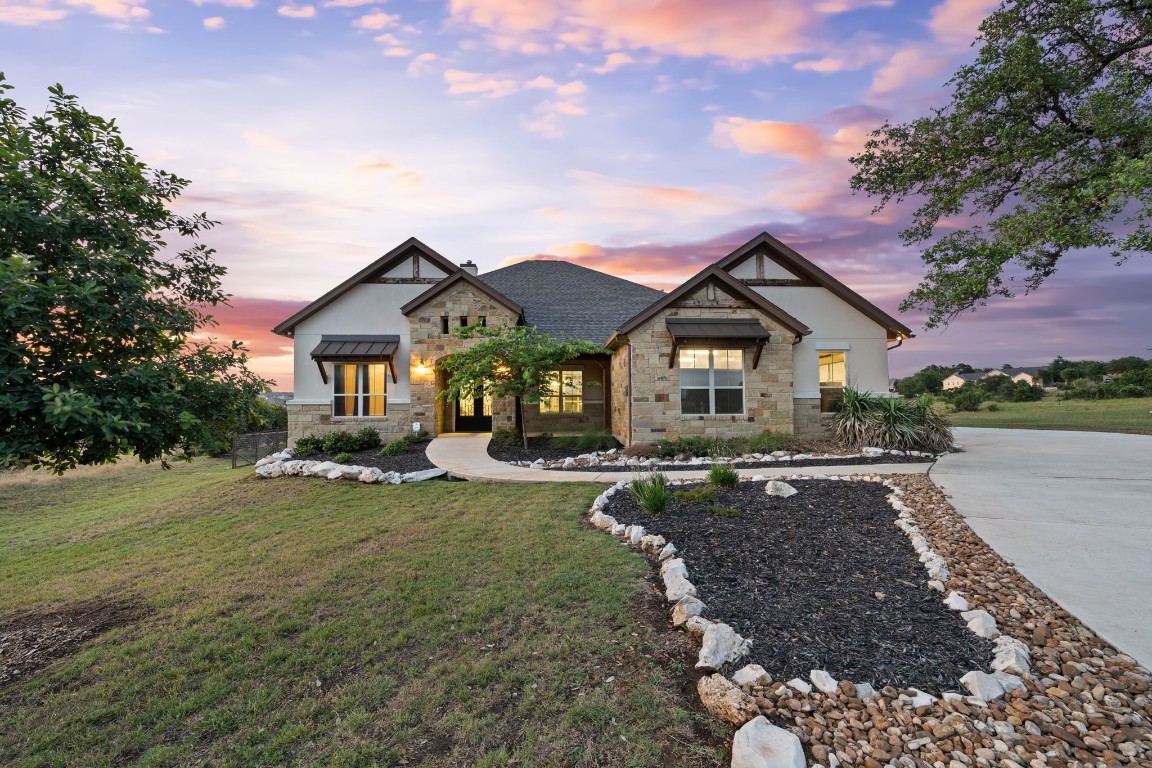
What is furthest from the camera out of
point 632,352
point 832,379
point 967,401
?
point 967,401

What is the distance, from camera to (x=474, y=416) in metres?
16.9

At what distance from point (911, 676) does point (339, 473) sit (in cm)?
1019

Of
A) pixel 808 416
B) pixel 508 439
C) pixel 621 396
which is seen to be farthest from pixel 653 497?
pixel 808 416

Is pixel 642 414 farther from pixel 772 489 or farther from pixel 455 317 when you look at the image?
pixel 455 317

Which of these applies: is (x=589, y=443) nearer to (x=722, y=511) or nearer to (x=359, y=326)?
(x=722, y=511)

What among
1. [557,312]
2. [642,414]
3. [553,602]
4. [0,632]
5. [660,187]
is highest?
[660,187]

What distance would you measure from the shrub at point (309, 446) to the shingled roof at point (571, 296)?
7.46 meters

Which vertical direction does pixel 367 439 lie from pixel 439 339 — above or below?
below

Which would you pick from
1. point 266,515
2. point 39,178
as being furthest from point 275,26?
point 266,515

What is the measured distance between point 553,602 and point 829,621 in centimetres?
213

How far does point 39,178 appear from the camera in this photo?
11.1 ft

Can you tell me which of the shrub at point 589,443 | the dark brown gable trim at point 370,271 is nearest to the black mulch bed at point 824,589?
the shrub at point 589,443

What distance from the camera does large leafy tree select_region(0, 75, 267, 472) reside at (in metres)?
2.81

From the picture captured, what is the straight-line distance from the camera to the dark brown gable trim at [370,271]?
14.8 m
